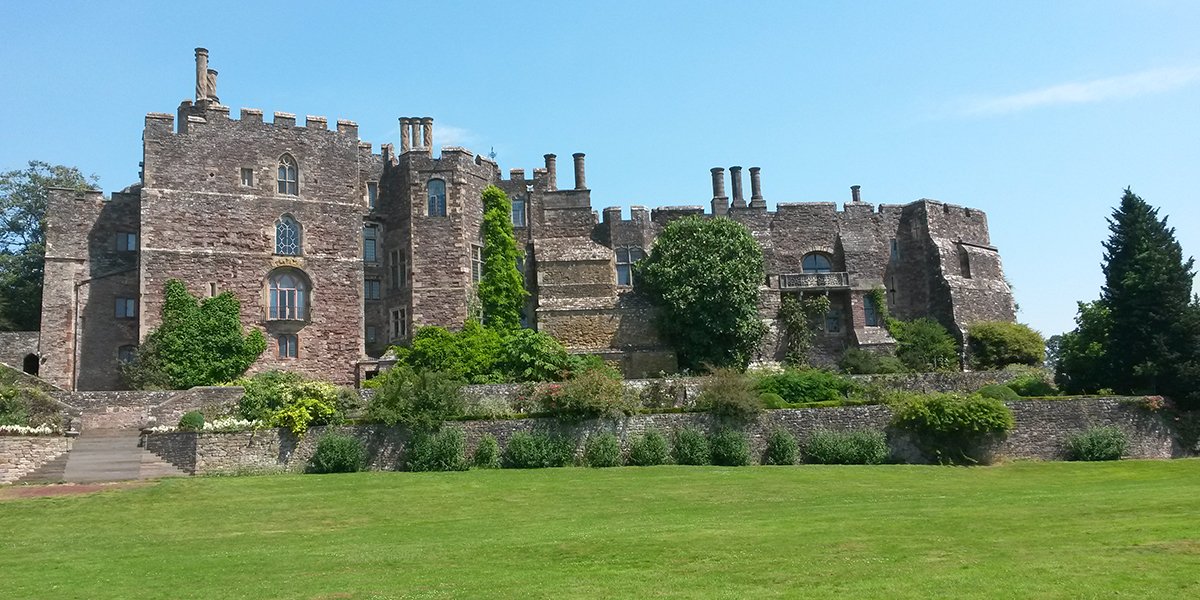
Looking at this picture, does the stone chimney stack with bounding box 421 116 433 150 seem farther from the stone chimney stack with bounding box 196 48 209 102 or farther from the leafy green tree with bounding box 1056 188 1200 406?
the leafy green tree with bounding box 1056 188 1200 406

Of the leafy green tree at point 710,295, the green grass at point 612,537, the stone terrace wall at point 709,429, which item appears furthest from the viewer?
the leafy green tree at point 710,295

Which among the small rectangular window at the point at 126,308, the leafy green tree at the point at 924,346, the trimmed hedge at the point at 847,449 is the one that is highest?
the small rectangular window at the point at 126,308

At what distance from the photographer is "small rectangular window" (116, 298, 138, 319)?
4266 centimetres

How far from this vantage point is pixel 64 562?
15.6 m

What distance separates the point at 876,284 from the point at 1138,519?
32908 millimetres

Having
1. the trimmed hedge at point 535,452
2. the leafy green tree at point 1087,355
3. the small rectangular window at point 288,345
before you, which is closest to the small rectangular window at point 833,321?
the leafy green tree at point 1087,355

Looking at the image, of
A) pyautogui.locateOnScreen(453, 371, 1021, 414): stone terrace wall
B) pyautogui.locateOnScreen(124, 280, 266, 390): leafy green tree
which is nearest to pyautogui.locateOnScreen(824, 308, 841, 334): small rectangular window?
pyautogui.locateOnScreen(453, 371, 1021, 414): stone terrace wall

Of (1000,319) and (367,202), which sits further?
(1000,319)

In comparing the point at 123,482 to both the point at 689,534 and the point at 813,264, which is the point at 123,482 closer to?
the point at 689,534

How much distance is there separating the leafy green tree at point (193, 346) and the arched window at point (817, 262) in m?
26.6

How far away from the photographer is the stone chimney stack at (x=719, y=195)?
51.2 m

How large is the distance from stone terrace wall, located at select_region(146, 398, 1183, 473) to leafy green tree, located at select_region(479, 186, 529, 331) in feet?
41.7

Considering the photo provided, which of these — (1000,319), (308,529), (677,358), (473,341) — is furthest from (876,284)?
(308,529)

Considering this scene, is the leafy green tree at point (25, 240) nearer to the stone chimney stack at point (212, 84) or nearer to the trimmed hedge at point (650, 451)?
the stone chimney stack at point (212, 84)
